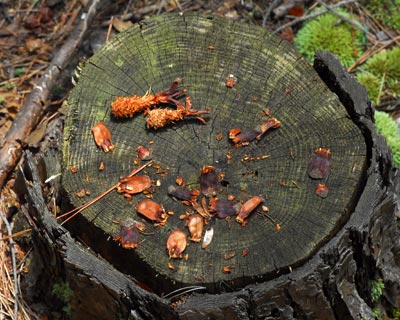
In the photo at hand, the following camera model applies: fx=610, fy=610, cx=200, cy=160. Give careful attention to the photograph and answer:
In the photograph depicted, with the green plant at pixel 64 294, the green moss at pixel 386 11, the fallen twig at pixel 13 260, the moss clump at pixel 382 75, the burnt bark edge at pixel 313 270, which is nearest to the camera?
the burnt bark edge at pixel 313 270

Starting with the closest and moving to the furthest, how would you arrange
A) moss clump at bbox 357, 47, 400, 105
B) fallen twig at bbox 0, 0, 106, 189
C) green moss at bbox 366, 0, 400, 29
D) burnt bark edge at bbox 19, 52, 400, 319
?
burnt bark edge at bbox 19, 52, 400, 319 < fallen twig at bbox 0, 0, 106, 189 < moss clump at bbox 357, 47, 400, 105 < green moss at bbox 366, 0, 400, 29

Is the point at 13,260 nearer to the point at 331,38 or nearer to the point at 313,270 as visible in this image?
the point at 313,270

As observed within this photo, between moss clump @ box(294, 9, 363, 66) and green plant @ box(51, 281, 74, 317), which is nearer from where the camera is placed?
green plant @ box(51, 281, 74, 317)

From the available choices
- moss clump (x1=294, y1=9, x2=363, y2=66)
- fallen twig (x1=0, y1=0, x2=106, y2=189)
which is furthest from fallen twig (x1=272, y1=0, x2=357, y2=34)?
fallen twig (x1=0, y1=0, x2=106, y2=189)

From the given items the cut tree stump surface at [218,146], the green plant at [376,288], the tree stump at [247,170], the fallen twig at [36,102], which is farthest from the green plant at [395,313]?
the fallen twig at [36,102]

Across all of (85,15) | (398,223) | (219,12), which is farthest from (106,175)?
(219,12)

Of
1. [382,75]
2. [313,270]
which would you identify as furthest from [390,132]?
[313,270]

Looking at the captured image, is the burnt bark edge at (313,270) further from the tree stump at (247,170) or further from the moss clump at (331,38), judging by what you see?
the moss clump at (331,38)

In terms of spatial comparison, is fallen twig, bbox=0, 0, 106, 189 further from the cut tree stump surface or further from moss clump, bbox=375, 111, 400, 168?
moss clump, bbox=375, 111, 400, 168
